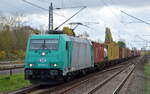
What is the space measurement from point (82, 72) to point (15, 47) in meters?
46.2

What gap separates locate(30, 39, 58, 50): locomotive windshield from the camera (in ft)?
70.0

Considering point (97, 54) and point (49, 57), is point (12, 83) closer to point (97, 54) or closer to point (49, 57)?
point (49, 57)

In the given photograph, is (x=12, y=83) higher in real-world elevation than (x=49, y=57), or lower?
lower

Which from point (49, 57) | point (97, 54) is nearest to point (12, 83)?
point (49, 57)

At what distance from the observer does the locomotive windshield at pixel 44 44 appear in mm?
21328

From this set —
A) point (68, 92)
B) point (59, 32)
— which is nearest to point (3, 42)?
point (59, 32)

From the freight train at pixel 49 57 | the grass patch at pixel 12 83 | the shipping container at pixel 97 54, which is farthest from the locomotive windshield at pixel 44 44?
the shipping container at pixel 97 54

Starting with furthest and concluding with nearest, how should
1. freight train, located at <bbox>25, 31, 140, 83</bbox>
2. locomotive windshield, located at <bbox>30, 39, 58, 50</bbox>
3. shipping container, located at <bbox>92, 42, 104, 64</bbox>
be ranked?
shipping container, located at <bbox>92, 42, 104, 64</bbox>, locomotive windshield, located at <bbox>30, 39, 58, 50</bbox>, freight train, located at <bbox>25, 31, 140, 83</bbox>

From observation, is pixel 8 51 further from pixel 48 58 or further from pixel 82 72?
pixel 48 58

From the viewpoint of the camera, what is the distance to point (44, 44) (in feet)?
70.4

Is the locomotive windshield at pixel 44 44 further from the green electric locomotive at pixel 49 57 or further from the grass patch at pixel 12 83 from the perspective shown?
the grass patch at pixel 12 83

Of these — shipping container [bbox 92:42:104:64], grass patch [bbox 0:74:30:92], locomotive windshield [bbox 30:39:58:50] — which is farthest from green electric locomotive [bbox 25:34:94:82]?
shipping container [bbox 92:42:104:64]

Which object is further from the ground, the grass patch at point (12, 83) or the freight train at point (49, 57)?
the freight train at point (49, 57)

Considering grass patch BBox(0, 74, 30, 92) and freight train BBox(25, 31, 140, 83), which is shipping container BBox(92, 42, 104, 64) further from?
grass patch BBox(0, 74, 30, 92)
